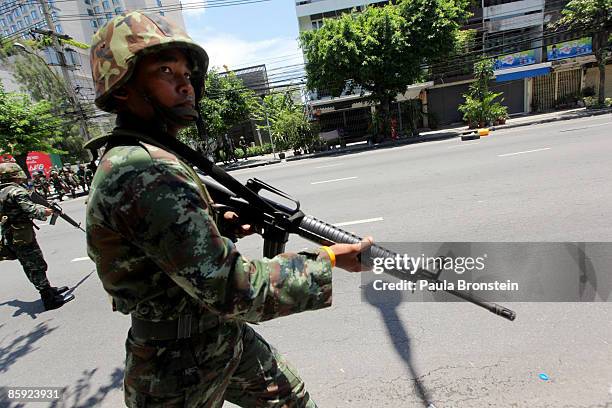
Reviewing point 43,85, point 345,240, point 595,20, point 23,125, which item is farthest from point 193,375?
point 43,85

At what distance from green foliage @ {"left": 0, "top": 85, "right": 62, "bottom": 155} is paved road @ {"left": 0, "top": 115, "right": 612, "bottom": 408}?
11074 millimetres

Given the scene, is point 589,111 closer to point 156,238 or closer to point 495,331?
point 495,331

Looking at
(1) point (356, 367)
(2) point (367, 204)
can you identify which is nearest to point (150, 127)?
(1) point (356, 367)

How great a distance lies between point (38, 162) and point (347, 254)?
21.2 m

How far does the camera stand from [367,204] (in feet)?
18.4

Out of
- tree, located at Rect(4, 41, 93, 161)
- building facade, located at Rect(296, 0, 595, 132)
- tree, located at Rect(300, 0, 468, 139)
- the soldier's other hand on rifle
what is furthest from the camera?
tree, located at Rect(4, 41, 93, 161)

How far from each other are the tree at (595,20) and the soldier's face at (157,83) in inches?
810

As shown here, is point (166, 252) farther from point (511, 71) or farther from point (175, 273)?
point (511, 71)

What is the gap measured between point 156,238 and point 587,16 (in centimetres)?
2131

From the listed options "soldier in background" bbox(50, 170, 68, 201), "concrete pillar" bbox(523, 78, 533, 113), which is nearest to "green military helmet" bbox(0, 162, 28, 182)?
"soldier in background" bbox(50, 170, 68, 201)

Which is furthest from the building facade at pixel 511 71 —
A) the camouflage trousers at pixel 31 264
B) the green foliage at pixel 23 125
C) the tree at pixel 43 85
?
the tree at pixel 43 85

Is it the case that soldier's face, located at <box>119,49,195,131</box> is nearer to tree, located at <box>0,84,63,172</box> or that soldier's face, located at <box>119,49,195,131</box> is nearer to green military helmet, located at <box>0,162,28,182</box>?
green military helmet, located at <box>0,162,28,182</box>

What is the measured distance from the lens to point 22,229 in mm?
3707

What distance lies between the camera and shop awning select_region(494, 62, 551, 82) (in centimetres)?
1930
